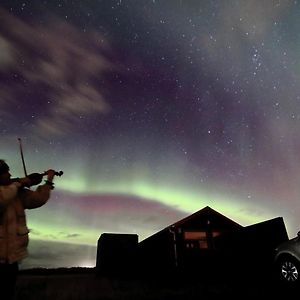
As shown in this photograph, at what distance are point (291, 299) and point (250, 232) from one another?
633cm

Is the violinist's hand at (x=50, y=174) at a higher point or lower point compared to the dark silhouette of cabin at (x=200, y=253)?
lower

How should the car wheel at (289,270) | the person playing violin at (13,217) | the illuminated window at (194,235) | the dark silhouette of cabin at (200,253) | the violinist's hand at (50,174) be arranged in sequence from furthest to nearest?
the illuminated window at (194,235) < the dark silhouette of cabin at (200,253) < the car wheel at (289,270) < the violinist's hand at (50,174) < the person playing violin at (13,217)

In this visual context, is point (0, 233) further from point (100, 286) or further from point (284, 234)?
point (284, 234)

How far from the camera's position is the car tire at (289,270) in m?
7.17

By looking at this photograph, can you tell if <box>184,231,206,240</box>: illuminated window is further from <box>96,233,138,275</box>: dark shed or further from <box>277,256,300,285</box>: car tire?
<box>277,256,300,285</box>: car tire

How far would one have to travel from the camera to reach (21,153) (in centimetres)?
396

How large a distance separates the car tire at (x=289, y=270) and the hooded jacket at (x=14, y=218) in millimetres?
6567

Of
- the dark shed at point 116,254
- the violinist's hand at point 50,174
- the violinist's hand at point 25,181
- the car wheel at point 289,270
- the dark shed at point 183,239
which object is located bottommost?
the car wheel at point 289,270

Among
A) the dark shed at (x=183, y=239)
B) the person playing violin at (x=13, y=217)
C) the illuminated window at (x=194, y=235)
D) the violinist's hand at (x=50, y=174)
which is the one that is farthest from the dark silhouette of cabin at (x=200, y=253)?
the person playing violin at (x=13, y=217)

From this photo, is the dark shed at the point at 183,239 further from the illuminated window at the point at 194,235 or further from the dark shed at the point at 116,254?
the dark shed at the point at 116,254

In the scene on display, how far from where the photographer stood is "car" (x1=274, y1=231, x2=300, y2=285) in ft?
23.7

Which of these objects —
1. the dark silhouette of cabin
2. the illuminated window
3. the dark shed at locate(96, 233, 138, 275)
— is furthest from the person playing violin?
the illuminated window

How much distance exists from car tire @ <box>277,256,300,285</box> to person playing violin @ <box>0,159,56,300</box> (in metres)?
6.50

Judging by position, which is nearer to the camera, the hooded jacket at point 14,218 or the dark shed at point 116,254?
the hooded jacket at point 14,218
